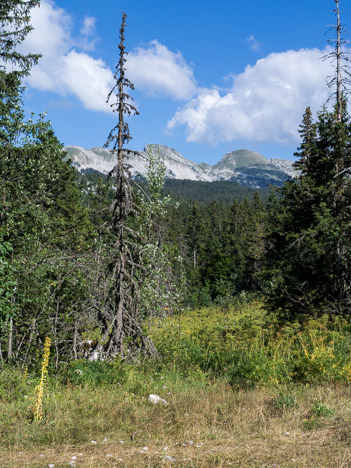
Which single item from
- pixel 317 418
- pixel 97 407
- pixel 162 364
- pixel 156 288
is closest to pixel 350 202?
pixel 156 288

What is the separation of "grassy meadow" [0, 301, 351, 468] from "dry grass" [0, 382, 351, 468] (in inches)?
0.5

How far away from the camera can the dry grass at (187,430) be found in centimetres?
410

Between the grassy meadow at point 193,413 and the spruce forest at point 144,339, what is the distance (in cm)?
3

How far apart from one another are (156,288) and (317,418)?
5.39 metres

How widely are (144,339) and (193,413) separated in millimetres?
4185

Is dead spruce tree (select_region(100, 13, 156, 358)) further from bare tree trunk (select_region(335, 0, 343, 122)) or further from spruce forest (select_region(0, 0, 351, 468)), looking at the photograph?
bare tree trunk (select_region(335, 0, 343, 122))

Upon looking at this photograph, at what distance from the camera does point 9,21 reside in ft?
34.4

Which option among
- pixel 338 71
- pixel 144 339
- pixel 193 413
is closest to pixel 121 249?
pixel 144 339

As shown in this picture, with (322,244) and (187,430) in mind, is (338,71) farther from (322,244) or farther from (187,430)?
(187,430)

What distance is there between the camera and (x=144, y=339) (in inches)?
380

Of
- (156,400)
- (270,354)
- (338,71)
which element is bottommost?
(156,400)

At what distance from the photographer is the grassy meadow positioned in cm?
420

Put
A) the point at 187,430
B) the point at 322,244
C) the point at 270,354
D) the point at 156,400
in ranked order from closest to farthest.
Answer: the point at 187,430 < the point at 156,400 < the point at 270,354 < the point at 322,244

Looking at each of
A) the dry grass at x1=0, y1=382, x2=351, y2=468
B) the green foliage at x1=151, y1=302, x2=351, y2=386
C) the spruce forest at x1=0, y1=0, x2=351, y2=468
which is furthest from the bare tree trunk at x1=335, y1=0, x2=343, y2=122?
the dry grass at x1=0, y1=382, x2=351, y2=468
